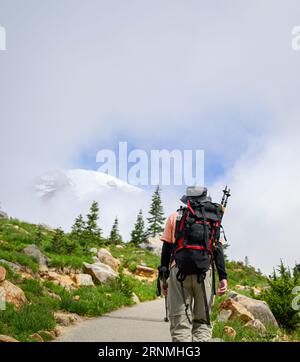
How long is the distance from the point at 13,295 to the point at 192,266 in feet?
21.4

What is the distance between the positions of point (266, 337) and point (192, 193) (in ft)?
19.2

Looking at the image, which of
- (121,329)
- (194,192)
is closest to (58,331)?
(121,329)

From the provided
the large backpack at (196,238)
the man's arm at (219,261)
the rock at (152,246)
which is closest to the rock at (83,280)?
the man's arm at (219,261)

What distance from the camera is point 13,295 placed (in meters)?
10.1

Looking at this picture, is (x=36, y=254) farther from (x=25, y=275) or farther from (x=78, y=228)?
(x=78, y=228)

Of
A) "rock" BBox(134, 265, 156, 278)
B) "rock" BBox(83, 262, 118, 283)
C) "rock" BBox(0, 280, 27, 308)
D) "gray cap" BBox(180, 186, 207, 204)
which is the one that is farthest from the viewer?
"rock" BBox(134, 265, 156, 278)

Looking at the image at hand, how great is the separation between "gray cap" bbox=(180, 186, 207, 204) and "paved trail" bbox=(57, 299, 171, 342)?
4064mm

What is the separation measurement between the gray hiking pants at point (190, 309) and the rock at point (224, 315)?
6445 millimetres

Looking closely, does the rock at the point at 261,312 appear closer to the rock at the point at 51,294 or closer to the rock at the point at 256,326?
the rock at the point at 256,326

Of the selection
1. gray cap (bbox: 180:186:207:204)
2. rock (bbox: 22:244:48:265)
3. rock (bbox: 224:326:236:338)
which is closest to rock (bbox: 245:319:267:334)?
rock (bbox: 224:326:236:338)

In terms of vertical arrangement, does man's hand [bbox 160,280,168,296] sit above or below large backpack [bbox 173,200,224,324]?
below

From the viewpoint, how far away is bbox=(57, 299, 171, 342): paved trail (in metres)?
8.52

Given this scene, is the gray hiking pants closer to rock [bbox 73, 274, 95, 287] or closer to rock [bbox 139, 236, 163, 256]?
rock [bbox 73, 274, 95, 287]

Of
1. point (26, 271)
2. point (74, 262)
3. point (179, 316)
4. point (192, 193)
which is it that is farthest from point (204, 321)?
point (74, 262)
